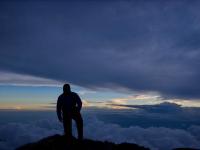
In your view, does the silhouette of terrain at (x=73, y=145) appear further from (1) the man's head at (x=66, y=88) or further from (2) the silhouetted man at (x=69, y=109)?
(1) the man's head at (x=66, y=88)

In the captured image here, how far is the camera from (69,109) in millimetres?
24328

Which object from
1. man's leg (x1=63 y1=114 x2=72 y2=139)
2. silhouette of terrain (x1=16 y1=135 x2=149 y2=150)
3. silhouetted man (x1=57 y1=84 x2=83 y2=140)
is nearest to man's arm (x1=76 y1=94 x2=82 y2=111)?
silhouetted man (x1=57 y1=84 x2=83 y2=140)

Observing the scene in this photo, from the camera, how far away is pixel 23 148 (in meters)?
24.7

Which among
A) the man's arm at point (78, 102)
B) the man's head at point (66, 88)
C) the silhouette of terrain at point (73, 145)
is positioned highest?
the man's head at point (66, 88)

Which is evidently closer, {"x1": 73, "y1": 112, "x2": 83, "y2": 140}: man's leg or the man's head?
the man's head

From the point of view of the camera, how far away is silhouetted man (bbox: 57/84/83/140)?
24.2m

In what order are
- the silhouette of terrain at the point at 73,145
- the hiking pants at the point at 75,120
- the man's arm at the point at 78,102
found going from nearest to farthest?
the silhouette of terrain at the point at 73,145, the man's arm at the point at 78,102, the hiking pants at the point at 75,120

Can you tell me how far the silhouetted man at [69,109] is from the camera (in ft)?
79.3

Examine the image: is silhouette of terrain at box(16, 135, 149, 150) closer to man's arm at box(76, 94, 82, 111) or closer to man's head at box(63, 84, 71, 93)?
man's arm at box(76, 94, 82, 111)

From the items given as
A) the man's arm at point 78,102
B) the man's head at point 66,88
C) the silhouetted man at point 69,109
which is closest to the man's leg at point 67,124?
the silhouetted man at point 69,109

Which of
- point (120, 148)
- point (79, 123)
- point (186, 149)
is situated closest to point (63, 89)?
point (79, 123)

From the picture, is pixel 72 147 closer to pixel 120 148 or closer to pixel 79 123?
pixel 79 123

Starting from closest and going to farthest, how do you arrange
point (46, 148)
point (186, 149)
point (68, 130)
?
point (46, 148), point (68, 130), point (186, 149)

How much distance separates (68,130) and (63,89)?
128 inches
